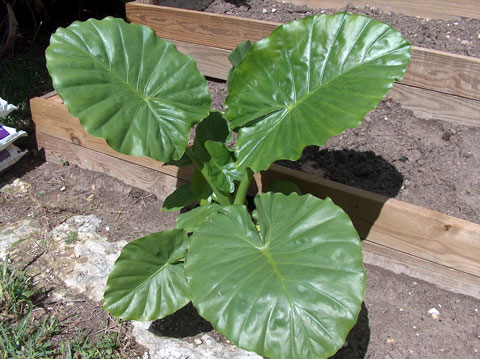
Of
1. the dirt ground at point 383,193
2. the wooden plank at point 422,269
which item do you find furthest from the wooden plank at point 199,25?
the wooden plank at point 422,269

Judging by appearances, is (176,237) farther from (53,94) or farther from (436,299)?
(53,94)

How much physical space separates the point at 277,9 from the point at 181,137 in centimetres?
175

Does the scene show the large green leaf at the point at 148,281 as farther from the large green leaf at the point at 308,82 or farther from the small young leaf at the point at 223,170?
the large green leaf at the point at 308,82

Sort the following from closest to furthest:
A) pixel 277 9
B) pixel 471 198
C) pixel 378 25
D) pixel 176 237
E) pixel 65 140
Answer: pixel 378 25 → pixel 176 237 → pixel 471 198 → pixel 65 140 → pixel 277 9

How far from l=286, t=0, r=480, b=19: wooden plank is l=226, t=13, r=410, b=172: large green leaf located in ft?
5.07

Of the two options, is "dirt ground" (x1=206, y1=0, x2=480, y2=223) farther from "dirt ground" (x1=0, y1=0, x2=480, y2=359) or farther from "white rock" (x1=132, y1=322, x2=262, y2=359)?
"white rock" (x1=132, y1=322, x2=262, y2=359)

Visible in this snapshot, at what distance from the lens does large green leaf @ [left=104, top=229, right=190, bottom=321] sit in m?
1.44

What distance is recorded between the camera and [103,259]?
1911 mm

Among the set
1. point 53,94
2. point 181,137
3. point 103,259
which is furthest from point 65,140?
point 181,137

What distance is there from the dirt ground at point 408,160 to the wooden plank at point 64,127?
512mm

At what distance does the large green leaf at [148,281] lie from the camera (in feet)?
4.74

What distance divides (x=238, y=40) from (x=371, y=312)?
4.58 ft

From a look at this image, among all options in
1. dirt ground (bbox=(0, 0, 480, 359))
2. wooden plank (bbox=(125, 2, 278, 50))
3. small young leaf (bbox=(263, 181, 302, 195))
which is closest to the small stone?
dirt ground (bbox=(0, 0, 480, 359))

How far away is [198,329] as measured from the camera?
5.49ft
